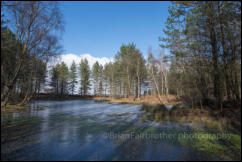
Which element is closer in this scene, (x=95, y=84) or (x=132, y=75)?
(x=132, y=75)

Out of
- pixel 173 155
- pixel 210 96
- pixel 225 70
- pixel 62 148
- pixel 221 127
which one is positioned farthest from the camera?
pixel 210 96

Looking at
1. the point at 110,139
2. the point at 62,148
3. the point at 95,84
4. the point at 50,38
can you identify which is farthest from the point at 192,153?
the point at 95,84

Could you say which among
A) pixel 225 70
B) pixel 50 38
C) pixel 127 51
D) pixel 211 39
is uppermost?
pixel 127 51

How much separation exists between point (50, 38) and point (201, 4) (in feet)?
52.5

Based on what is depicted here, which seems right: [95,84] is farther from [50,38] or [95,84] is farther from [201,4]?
[201,4]

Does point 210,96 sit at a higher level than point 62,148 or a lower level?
higher

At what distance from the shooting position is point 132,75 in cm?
4044

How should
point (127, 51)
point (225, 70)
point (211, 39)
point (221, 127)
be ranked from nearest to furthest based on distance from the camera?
point (221, 127) < point (225, 70) < point (211, 39) < point (127, 51)

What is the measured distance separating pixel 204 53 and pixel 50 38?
54.1 feet

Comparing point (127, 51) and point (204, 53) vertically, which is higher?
point (127, 51)

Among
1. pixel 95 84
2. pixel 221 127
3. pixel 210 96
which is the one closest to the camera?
pixel 221 127

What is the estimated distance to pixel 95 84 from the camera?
61625 millimetres

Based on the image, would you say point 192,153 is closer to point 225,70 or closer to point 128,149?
point 128,149

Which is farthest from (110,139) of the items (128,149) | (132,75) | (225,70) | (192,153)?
(132,75)
